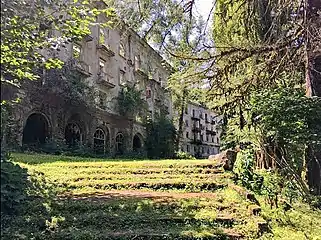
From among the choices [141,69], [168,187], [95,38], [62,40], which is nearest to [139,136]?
[141,69]

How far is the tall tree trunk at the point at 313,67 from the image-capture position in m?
7.38

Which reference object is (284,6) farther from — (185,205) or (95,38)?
(95,38)

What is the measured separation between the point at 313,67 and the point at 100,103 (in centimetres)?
1608

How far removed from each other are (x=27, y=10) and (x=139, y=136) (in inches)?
934

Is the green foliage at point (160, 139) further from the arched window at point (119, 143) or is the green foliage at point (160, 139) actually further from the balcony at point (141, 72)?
the balcony at point (141, 72)

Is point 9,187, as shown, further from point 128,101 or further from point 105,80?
point 128,101

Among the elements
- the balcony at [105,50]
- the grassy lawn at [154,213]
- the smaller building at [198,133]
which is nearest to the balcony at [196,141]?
the smaller building at [198,133]

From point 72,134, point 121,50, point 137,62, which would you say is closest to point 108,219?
point 72,134

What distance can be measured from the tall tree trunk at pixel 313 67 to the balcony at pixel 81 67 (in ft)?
44.9

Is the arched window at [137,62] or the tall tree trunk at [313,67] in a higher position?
the arched window at [137,62]

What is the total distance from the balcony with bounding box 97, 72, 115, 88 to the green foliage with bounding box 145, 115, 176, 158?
4.42 m

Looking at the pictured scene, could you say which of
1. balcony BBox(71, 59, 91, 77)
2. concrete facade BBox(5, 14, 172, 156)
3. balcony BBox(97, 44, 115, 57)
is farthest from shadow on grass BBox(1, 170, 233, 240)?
balcony BBox(97, 44, 115, 57)

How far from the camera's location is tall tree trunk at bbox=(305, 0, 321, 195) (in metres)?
7.38

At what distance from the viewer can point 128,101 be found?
24.2 meters
